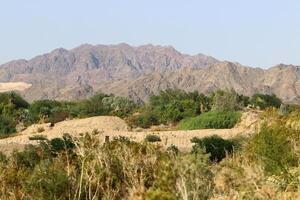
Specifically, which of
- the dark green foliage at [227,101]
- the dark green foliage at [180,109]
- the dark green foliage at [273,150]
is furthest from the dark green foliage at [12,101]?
the dark green foliage at [273,150]

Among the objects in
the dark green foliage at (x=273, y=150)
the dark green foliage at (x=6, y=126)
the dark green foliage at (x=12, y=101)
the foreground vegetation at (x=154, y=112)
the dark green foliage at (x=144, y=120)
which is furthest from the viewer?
the dark green foliage at (x=12, y=101)

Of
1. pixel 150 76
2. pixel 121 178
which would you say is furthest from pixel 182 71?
pixel 121 178

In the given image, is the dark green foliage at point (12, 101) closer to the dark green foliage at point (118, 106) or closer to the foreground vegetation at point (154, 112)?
the foreground vegetation at point (154, 112)

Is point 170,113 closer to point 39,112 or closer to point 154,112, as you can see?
point 154,112

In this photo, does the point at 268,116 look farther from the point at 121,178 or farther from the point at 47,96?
the point at 47,96

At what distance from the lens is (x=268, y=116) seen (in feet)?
49.2

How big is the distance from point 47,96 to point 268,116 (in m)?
174

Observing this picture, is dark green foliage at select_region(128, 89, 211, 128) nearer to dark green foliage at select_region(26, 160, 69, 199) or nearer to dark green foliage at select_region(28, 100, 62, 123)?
dark green foliage at select_region(28, 100, 62, 123)

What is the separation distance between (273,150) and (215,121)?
2601cm

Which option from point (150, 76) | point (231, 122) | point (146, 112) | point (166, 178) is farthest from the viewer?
point (150, 76)

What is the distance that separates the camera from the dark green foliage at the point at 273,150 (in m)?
11.4

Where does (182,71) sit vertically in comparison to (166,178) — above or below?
above

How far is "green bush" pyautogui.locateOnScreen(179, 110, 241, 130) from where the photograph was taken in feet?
123

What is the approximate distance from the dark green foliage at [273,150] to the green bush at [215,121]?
24.8 meters
